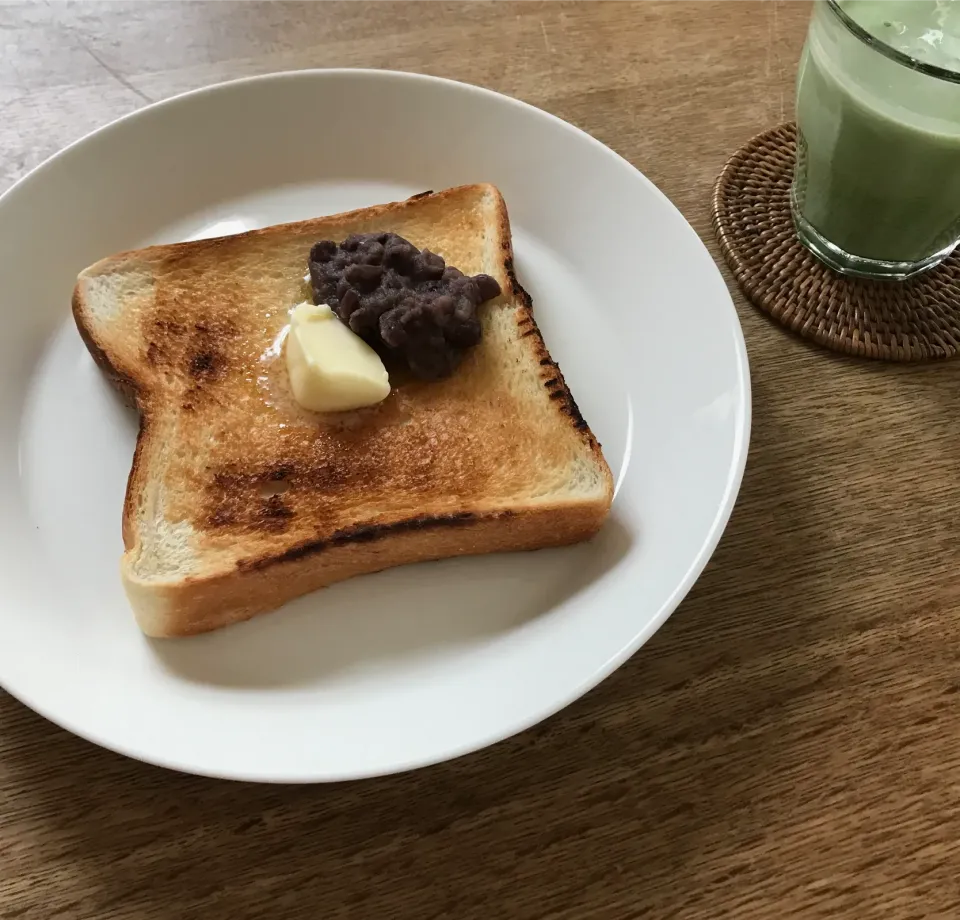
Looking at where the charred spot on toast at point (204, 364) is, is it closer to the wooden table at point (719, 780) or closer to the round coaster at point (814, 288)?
the wooden table at point (719, 780)

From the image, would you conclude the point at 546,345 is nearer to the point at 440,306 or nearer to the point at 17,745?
the point at 440,306

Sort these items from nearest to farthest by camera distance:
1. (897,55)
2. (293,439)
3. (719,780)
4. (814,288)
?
(719,780) → (897,55) → (293,439) → (814,288)

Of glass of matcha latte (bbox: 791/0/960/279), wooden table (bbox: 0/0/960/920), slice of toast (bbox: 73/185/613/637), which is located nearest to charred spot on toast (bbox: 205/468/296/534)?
slice of toast (bbox: 73/185/613/637)

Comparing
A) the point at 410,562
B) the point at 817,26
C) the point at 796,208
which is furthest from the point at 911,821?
the point at 817,26

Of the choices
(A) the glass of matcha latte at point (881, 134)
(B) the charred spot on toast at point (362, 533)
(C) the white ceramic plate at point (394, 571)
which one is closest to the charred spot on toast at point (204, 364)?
(C) the white ceramic plate at point (394, 571)

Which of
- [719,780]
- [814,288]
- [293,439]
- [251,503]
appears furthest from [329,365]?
[814,288]

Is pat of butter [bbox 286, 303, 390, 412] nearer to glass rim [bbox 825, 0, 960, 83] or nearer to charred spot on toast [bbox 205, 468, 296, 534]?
charred spot on toast [bbox 205, 468, 296, 534]

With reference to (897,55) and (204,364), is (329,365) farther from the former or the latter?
(897,55)
